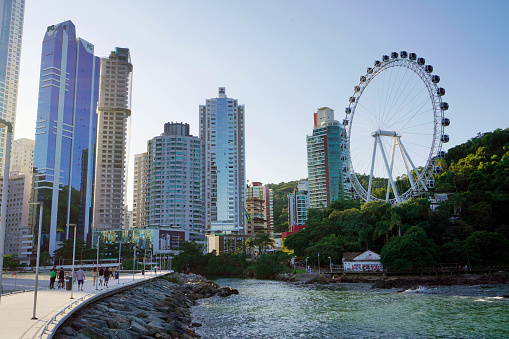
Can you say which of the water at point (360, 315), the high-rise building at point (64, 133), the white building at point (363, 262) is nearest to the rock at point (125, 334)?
→ the water at point (360, 315)

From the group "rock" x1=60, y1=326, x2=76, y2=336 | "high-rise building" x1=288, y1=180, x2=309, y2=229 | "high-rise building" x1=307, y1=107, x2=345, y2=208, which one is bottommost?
"rock" x1=60, y1=326, x2=76, y2=336

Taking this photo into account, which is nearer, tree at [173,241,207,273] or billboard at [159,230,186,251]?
tree at [173,241,207,273]

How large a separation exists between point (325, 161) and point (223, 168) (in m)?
42.5

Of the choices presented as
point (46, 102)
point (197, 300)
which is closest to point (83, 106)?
point (46, 102)

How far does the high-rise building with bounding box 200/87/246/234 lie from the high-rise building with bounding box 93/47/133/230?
113 feet

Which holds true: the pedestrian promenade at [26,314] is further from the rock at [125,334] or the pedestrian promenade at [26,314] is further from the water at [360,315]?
the water at [360,315]

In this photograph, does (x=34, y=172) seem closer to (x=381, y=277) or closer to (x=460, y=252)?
(x=381, y=277)

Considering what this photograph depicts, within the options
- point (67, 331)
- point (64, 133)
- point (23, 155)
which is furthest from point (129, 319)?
point (23, 155)

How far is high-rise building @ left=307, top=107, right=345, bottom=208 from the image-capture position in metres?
170

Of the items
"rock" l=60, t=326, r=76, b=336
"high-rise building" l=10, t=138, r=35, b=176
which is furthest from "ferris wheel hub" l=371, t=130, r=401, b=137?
"high-rise building" l=10, t=138, r=35, b=176

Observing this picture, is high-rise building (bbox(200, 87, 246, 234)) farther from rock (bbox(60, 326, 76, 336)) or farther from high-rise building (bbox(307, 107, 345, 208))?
rock (bbox(60, 326, 76, 336))

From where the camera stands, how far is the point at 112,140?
174625mm

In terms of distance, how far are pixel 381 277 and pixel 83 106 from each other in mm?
114480

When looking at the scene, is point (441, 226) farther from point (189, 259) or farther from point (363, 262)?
point (189, 259)
